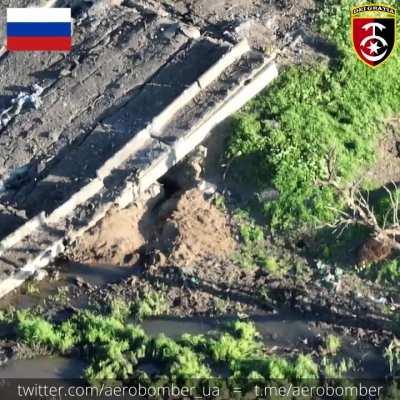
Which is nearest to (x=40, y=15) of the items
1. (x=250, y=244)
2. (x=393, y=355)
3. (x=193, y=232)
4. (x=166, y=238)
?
(x=166, y=238)

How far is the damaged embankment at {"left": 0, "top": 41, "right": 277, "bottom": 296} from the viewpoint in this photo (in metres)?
11.6

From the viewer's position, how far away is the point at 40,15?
13.8m

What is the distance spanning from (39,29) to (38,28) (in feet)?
0.06

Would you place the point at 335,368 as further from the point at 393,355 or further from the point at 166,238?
the point at 166,238

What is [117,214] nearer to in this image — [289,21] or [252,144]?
[252,144]

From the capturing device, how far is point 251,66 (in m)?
12.8

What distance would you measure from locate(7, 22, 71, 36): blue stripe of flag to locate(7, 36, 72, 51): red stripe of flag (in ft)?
0.26

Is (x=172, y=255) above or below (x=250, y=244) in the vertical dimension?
below

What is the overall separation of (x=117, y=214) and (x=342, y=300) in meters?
2.72

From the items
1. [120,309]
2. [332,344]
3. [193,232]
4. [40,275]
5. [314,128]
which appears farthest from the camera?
[314,128]

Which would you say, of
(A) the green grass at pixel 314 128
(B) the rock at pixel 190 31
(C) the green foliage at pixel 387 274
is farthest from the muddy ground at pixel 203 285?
(B) the rock at pixel 190 31

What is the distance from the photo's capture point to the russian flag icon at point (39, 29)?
44.4 ft

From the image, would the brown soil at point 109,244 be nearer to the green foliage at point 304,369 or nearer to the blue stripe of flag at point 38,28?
the green foliage at point 304,369

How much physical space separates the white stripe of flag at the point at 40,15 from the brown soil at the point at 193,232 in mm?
3344
